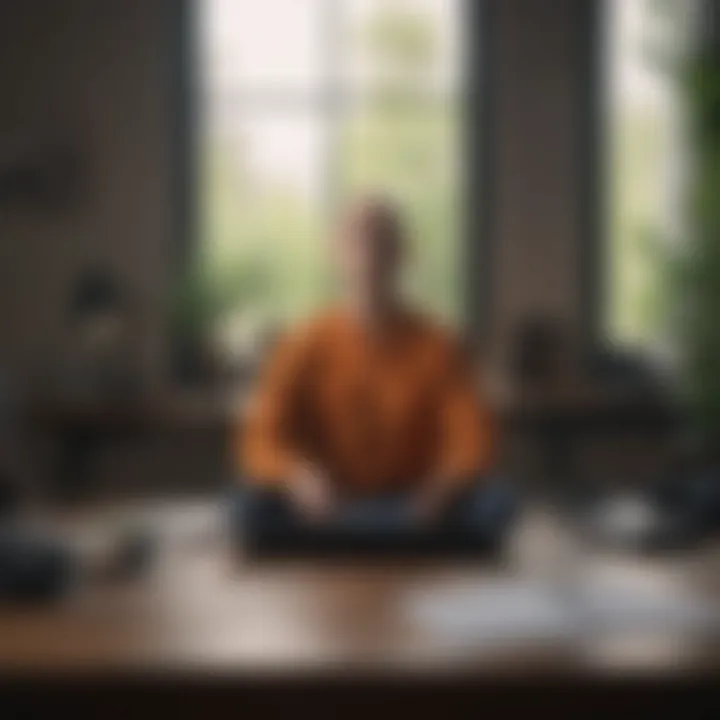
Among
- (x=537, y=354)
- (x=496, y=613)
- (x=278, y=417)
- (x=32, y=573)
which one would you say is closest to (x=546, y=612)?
(x=496, y=613)

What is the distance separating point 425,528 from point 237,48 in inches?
86.5

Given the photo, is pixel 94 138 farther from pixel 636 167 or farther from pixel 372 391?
pixel 372 391

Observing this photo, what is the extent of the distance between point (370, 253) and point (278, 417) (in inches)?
9.2

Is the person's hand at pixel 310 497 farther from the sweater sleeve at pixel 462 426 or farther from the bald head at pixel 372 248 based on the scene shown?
the bald head at pixel 372 248

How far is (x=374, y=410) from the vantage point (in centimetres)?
188

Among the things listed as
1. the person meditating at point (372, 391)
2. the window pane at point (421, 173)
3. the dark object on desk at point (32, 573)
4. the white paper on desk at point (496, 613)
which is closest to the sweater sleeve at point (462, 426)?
the person meditating at point (372, 391)

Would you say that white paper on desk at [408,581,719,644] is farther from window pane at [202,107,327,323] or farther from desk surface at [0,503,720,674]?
window pane at [202,107,327,323]

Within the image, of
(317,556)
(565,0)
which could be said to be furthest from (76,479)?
(317,556)

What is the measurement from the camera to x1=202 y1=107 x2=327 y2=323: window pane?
3.45 metres

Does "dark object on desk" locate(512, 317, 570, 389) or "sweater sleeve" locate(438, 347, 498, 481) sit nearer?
"sweater sleeve" locate(438, 347, 498, 481)

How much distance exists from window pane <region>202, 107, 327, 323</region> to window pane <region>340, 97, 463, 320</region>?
97 mm

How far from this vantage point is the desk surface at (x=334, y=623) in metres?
1.15

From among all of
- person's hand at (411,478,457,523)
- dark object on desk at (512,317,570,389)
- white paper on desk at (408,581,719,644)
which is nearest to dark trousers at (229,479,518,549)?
person's hand at (411,478,457,523)

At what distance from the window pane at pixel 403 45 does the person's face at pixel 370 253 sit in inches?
68.3
